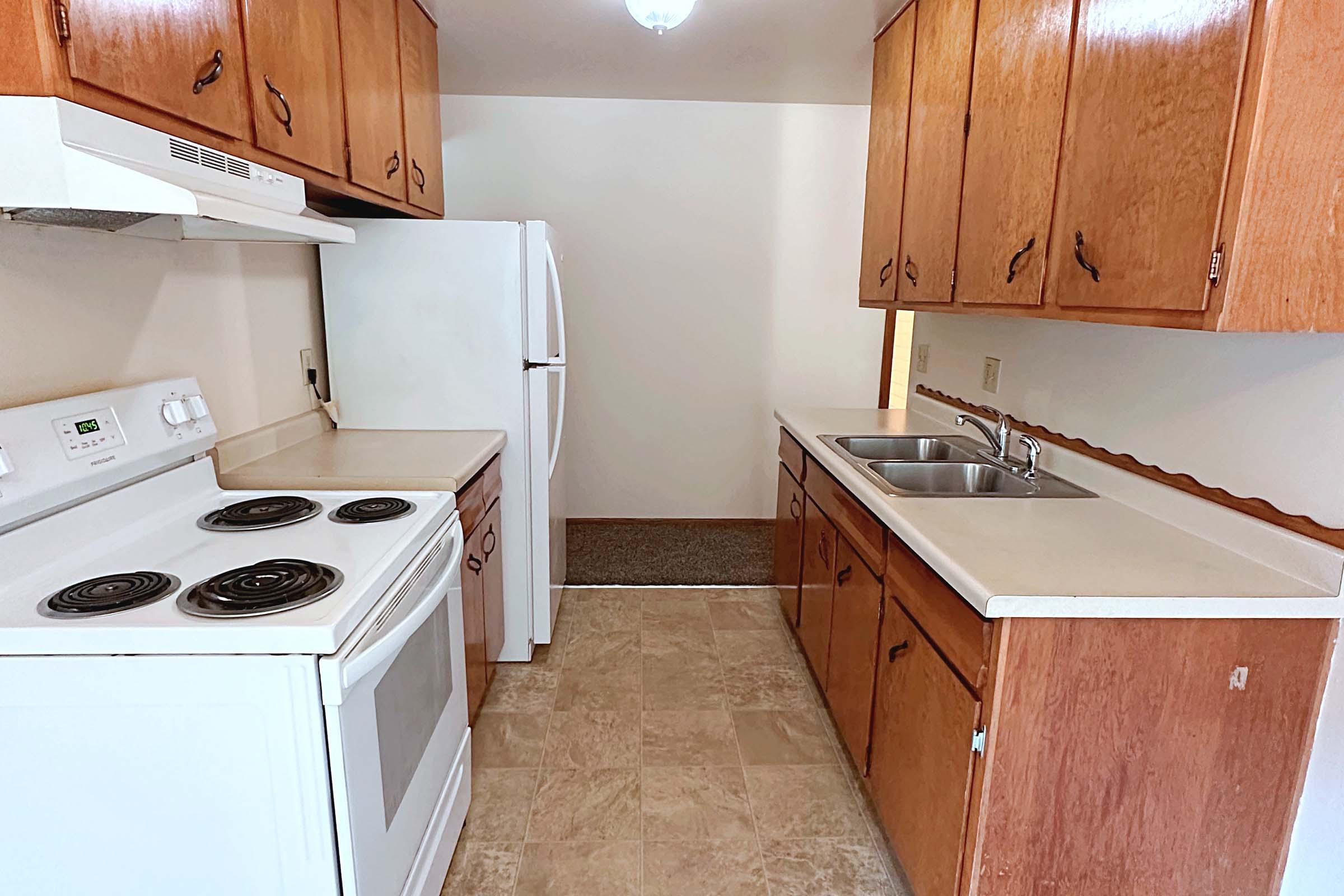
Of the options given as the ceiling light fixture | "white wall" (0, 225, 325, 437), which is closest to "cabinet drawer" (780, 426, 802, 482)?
the ceiling light fixture

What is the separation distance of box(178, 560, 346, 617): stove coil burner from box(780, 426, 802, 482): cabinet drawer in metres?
1.83

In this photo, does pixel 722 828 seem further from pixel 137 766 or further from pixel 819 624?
pixel 137 766

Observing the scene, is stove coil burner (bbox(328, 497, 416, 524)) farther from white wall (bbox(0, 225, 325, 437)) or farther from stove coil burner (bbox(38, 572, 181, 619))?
white wall (bbox(0, 225, 325, 437))

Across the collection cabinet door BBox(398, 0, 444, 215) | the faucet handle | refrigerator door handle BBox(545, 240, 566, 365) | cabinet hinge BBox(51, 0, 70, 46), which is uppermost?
cabinet door BBox(398, 0, 444, 215)

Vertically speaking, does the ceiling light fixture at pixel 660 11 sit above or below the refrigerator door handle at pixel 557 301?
above

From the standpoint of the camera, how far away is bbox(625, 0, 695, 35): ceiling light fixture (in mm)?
2137

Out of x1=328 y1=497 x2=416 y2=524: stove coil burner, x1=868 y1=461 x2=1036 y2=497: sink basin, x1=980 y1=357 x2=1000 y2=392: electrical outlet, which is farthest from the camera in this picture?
x1=980 y1=357 x2=1000 y2=392: electrical outlet

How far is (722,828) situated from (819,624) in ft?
2.46

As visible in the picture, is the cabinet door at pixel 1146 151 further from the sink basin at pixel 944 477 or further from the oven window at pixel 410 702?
the oven window at pixel 410 702

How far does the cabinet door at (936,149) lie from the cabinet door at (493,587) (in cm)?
158

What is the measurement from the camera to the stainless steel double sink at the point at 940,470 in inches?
76.0

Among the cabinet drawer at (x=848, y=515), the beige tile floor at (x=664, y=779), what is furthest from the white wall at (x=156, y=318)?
the cabinet drawer at (x=848, y=515)

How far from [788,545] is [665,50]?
6.86ft

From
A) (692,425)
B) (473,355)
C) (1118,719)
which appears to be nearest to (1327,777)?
(1118,719)
